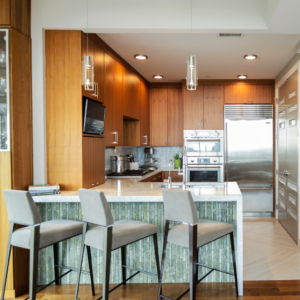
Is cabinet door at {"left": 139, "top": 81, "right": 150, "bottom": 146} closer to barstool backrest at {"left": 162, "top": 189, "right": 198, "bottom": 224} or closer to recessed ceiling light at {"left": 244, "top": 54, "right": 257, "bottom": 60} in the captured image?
recessed ceiling light at {"left": 244, "top": 54, "right": 257, "bottom": 60}

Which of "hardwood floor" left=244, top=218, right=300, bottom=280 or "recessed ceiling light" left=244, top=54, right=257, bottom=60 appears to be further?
"recessed ceiling light" left=244, top=54, right=257, bottom=60

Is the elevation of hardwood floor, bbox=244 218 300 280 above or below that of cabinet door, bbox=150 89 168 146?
below

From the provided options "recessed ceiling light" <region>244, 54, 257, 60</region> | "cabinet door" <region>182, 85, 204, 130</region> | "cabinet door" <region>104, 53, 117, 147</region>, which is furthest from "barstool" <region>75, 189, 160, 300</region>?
"cabinet door" <region>182, 85, 204, 130</region>

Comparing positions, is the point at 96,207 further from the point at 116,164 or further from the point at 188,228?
the point at 116,164

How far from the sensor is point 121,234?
7.70 ft

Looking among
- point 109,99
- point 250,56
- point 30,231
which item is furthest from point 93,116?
point 250,56

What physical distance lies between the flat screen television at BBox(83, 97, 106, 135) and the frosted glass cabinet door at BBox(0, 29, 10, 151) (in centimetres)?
69

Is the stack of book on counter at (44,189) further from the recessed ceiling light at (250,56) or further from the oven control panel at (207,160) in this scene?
the oven control panel at (207,160)

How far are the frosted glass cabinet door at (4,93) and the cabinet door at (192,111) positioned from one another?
11.9ft

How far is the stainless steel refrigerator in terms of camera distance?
575cm

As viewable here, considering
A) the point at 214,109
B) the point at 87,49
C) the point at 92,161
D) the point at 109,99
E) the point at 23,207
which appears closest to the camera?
the point at 23,207

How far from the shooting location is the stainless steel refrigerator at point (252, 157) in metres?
5.75

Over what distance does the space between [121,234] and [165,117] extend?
13.2 ft

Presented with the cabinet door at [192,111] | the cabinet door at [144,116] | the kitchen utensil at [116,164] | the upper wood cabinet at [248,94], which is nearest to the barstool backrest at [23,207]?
the kitchen utensil at [116,164]
